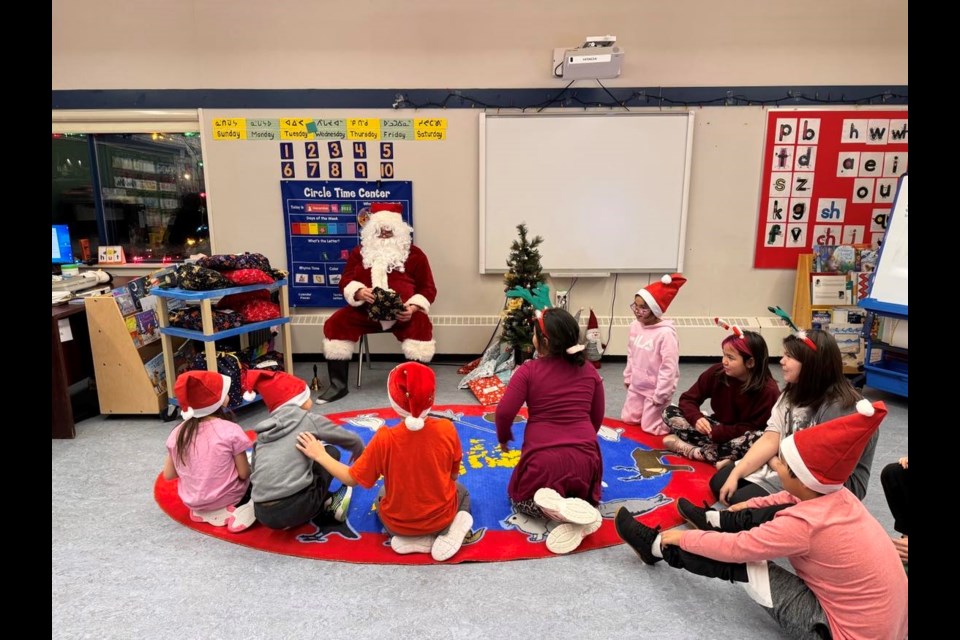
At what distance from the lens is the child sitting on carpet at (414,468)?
1.80 meters

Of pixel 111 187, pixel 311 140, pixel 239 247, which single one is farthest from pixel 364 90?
pixel 111 187

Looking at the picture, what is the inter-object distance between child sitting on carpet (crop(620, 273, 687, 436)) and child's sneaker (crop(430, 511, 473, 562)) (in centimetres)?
150

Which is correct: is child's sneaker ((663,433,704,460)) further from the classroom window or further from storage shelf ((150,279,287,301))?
the classroom window

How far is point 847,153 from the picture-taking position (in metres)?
4.22

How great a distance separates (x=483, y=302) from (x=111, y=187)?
10.9 feet

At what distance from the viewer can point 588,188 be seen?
432 centimetres

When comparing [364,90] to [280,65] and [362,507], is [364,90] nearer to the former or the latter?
[280,65]

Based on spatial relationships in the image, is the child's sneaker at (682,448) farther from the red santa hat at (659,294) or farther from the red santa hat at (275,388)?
the red santa hat at (275,388)

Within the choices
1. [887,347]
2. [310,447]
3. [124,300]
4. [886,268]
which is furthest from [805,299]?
[124,300]

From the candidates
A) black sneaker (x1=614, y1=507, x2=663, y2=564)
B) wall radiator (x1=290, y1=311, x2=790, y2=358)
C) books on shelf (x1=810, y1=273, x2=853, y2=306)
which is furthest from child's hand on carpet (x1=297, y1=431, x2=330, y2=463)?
books on shelf (x1=810, y1=273, x2=853, y2=306)

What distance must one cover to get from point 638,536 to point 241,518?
1592mm

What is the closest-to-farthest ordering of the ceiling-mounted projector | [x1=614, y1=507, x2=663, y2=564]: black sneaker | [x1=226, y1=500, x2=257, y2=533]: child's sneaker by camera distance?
[x1=614, y1=507, x2=663, y2=564]: black sneaker < [x1=226, y1=500, x2=257, y2=533]: child's sneaker < the ceiling-mounted projector

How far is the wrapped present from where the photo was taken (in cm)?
364

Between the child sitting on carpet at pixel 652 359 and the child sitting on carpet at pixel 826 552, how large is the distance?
1.48 metres
